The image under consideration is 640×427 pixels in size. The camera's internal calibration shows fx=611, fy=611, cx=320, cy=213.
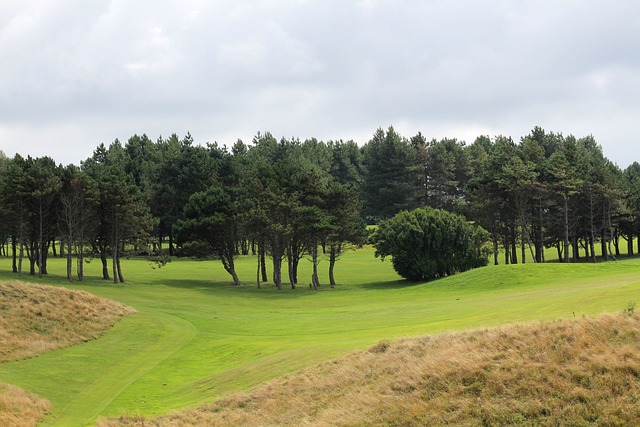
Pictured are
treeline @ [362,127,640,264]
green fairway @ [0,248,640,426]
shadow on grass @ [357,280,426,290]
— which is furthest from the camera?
treeline @ [362,127,640,264]

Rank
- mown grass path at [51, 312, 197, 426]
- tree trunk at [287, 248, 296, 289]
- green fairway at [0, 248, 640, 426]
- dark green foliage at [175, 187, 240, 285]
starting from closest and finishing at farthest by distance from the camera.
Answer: mown grass path at [51, 312, 197, 426], green fairway at [0, 248, 640, 426], tree trunk at [287, 248, 296, 289], dark green foliage at [175, 187, 240, 285]

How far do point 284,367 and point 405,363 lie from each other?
24.0 ft

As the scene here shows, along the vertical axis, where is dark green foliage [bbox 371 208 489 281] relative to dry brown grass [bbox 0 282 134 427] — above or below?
above

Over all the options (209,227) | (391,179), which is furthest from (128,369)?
(391,179)

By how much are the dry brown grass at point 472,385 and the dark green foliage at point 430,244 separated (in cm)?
5149

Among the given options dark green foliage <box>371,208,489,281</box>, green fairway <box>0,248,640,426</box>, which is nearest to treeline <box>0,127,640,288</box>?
dark green foliage <box>371,208,489,281</box>

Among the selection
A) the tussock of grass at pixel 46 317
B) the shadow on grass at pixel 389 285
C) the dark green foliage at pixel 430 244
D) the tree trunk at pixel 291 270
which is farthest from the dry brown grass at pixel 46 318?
the dark green foliage at pixel 430 244

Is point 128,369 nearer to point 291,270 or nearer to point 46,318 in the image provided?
point 46,318

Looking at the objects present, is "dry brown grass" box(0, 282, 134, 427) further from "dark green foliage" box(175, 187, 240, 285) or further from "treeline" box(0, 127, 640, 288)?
"dark green foliage" box(175, 187, 240, 285)

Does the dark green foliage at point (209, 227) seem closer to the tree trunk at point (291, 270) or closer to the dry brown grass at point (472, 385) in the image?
the tree trunk at point (291, 270)

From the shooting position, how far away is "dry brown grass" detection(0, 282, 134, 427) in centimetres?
3641

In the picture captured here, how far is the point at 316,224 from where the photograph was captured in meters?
69.3

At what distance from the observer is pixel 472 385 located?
1655cm

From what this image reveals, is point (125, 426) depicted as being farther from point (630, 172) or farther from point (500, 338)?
point (630, 172)
